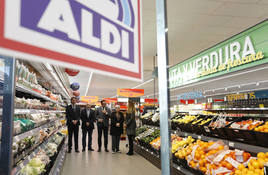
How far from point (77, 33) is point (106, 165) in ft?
17.0

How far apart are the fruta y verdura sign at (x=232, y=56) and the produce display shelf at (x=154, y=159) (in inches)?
83.1

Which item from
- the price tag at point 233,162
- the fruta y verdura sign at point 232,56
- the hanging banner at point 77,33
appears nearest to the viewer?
the hanging banner at point 77,33

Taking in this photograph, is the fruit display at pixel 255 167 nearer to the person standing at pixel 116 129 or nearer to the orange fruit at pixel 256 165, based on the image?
the orange fruit at pixel 256 165

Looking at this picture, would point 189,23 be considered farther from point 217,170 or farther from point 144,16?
point 217,170

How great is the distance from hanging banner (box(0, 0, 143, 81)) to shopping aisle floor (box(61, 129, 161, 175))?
4.36 m

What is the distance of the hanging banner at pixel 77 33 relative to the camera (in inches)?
20.7

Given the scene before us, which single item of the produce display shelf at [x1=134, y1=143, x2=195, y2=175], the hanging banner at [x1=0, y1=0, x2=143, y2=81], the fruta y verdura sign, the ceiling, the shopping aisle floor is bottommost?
the shopping aisle floor

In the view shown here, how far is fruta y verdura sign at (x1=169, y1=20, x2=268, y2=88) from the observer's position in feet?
12.0

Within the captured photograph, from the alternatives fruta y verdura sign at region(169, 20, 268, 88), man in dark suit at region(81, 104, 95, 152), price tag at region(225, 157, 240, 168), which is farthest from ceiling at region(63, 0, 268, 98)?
price tag at region(225, 157, 240, 168)

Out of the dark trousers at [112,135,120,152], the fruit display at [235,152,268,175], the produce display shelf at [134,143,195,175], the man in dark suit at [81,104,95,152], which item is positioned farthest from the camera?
the man in dark suit at [81,104,95,152]

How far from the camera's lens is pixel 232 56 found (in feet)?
14.0

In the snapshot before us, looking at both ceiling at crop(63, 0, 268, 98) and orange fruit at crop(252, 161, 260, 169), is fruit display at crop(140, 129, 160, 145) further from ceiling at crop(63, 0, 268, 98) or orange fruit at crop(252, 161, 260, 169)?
orange fruit at crop(252, 161, 260, 169)

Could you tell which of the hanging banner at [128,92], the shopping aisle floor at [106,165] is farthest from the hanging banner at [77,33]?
the hanging banner at [128,92]

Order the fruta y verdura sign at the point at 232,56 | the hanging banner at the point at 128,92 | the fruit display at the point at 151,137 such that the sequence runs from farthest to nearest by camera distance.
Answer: the hanging banner at the point at 128,92
the fruit display at the point at 151,137
the fruta y verdura sign at the point at 232,56
